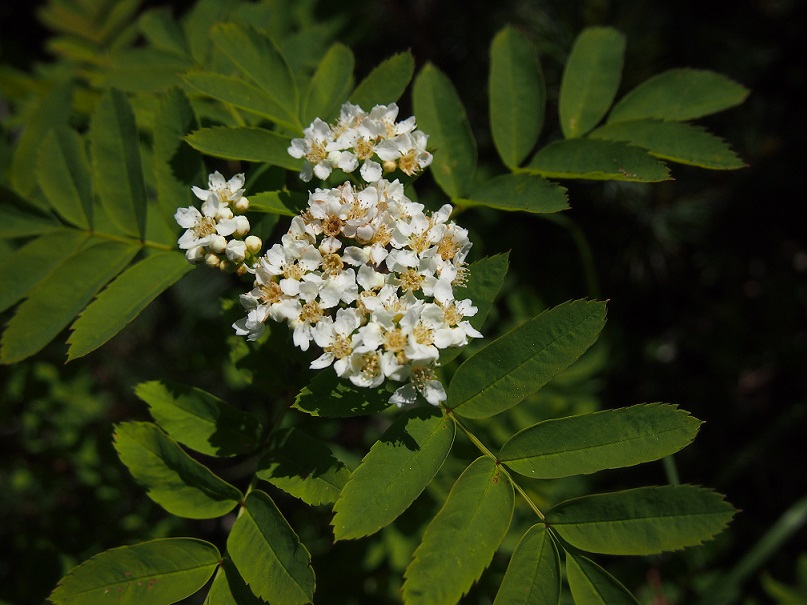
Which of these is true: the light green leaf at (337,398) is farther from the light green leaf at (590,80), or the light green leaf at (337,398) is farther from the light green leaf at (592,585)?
the light green leaf at (590,80)

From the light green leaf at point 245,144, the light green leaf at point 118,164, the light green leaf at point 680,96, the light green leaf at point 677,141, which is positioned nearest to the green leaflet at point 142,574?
the light green leaf at point 118,164

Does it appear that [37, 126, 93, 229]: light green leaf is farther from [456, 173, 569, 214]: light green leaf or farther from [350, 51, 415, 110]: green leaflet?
[456, 173, 569, 214]: light green leaf

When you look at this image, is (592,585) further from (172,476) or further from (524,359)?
(172,476)

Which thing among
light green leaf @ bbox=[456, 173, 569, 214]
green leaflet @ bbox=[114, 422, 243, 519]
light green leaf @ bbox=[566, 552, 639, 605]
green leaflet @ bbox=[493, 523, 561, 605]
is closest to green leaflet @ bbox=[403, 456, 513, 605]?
green leaflet @ bbox=[493, 523, 561, 605]

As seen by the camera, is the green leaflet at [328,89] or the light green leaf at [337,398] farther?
the green leaflet at [328,89]

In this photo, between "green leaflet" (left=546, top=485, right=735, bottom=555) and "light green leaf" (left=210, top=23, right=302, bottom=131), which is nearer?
"green leaflet" (left=546, top=485, right=735, bottom=555)

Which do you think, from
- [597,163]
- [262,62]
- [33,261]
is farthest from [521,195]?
[33,261]

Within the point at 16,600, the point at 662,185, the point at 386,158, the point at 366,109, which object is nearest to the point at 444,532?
the point at 386,158
